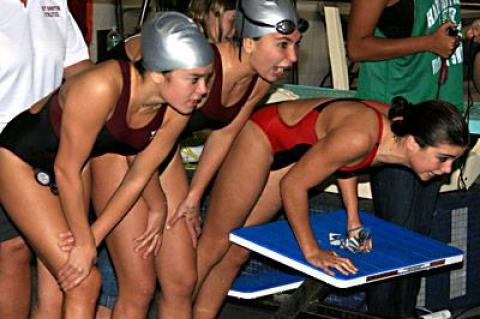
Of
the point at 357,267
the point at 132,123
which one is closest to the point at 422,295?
the point at 357,267

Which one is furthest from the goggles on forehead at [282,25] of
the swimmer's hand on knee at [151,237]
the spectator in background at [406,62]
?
the swimmer's hand on knee at [151,237]

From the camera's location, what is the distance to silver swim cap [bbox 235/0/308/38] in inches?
148

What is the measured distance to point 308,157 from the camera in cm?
389

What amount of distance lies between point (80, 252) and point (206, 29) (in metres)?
1.13

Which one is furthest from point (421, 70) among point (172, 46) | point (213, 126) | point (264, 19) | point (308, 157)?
point (172, 46)

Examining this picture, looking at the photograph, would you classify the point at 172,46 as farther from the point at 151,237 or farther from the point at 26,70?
the point at 151,237

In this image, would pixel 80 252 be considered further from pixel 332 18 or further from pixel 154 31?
pixel 332 18

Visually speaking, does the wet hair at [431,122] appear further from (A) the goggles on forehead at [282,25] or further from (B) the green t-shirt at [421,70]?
(A) the goggles on forehead at [282,25]

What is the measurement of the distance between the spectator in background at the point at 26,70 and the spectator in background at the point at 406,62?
3.29 feet

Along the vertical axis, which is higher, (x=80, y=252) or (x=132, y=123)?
(x=132, y=123)

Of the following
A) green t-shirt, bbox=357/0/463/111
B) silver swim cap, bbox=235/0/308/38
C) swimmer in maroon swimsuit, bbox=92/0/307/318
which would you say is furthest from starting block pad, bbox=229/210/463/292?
silver swim cap, bbox=235/0/308/38

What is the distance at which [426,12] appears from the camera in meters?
3.95

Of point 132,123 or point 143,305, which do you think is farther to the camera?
point 143,305

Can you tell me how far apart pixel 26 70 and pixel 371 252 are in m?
1.39
